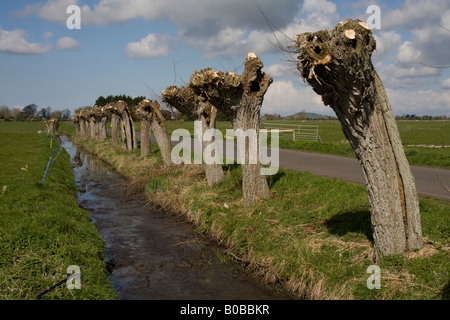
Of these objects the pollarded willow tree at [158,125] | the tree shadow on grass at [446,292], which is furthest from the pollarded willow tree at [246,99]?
the pollarded willow tree at [158,125]

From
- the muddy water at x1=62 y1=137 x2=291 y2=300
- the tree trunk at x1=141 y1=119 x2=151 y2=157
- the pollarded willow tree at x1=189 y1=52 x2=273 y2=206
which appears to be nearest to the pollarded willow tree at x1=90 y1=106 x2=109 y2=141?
the tree trunk at x1=141 y1=119 x2=151 y2=157

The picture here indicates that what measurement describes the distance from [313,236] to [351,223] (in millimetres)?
849

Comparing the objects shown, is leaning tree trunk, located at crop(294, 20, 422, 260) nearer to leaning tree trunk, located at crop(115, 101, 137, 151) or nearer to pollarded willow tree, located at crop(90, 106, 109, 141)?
leaning tree trunk, located at crop(115, 101, 137, 151)

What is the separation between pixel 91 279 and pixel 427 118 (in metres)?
150

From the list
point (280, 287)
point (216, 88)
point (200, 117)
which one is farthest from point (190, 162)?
point (280, 287)

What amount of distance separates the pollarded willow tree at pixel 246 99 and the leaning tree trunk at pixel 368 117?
4.06 m

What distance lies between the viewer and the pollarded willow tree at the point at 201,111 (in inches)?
535

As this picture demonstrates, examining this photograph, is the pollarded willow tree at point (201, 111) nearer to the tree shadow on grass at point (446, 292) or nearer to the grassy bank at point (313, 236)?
the grassy bank at point (313, 236)

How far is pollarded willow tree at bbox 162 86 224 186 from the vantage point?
44.6 feet

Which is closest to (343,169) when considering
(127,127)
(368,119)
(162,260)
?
(162,260)

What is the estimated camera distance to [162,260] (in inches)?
372
